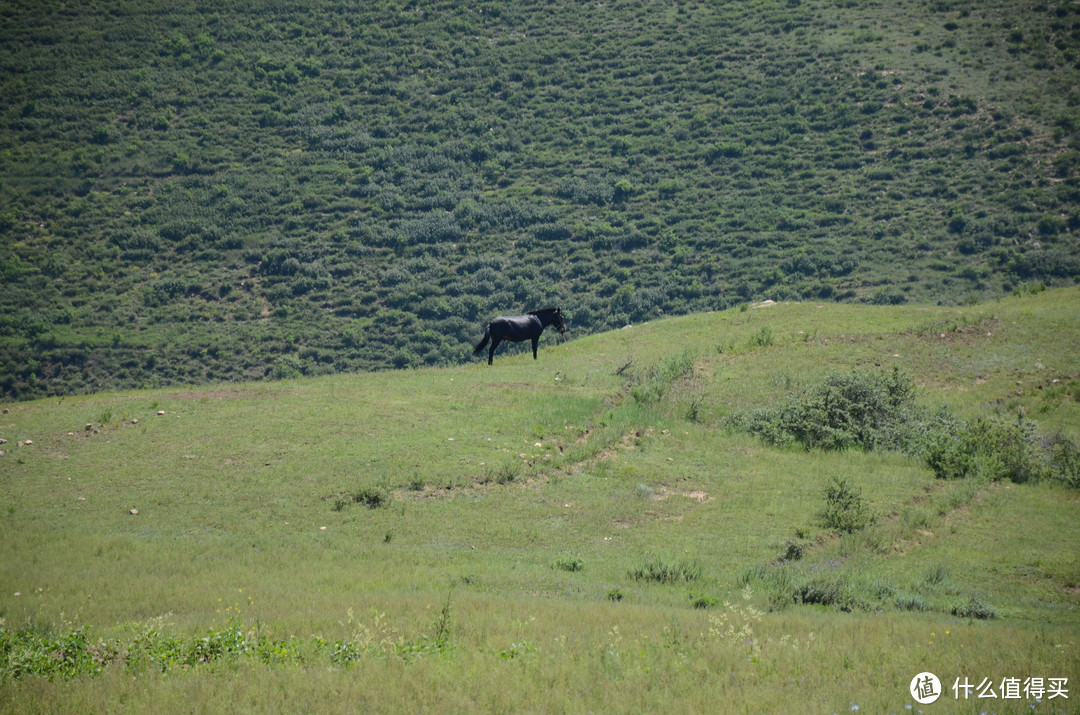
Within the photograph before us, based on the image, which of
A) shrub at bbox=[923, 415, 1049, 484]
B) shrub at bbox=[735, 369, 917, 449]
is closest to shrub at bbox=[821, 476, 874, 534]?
shrub at bbox=[923, 415, 1049, 484]

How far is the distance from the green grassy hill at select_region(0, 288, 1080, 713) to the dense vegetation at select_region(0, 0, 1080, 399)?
31424 mm

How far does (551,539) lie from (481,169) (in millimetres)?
68910

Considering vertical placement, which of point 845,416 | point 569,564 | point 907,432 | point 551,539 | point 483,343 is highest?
point 483,343

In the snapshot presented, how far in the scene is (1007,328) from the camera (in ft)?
96.3

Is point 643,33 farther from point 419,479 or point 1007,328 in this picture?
point 419,479

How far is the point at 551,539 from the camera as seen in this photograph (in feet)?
54.4

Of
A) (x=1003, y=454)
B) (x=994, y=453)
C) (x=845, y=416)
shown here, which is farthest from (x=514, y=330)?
(x=1003, y=454)

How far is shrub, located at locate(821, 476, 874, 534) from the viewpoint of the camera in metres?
16.8

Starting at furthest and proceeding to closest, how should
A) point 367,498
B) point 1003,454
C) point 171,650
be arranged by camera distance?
point 1003,454, point 367,498, point 171,650

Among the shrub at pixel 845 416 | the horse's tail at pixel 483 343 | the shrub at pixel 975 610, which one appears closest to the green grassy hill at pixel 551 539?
the shrub at pixel 975 610

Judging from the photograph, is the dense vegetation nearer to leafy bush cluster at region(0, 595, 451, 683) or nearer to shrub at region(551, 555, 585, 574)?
shrub at region(551, 555, 585, 574)

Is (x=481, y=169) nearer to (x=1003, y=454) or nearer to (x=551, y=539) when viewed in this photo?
(x=1003, y=454)

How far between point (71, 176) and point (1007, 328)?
232ft

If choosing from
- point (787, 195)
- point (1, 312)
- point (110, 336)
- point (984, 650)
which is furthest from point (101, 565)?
point (787, 195)
